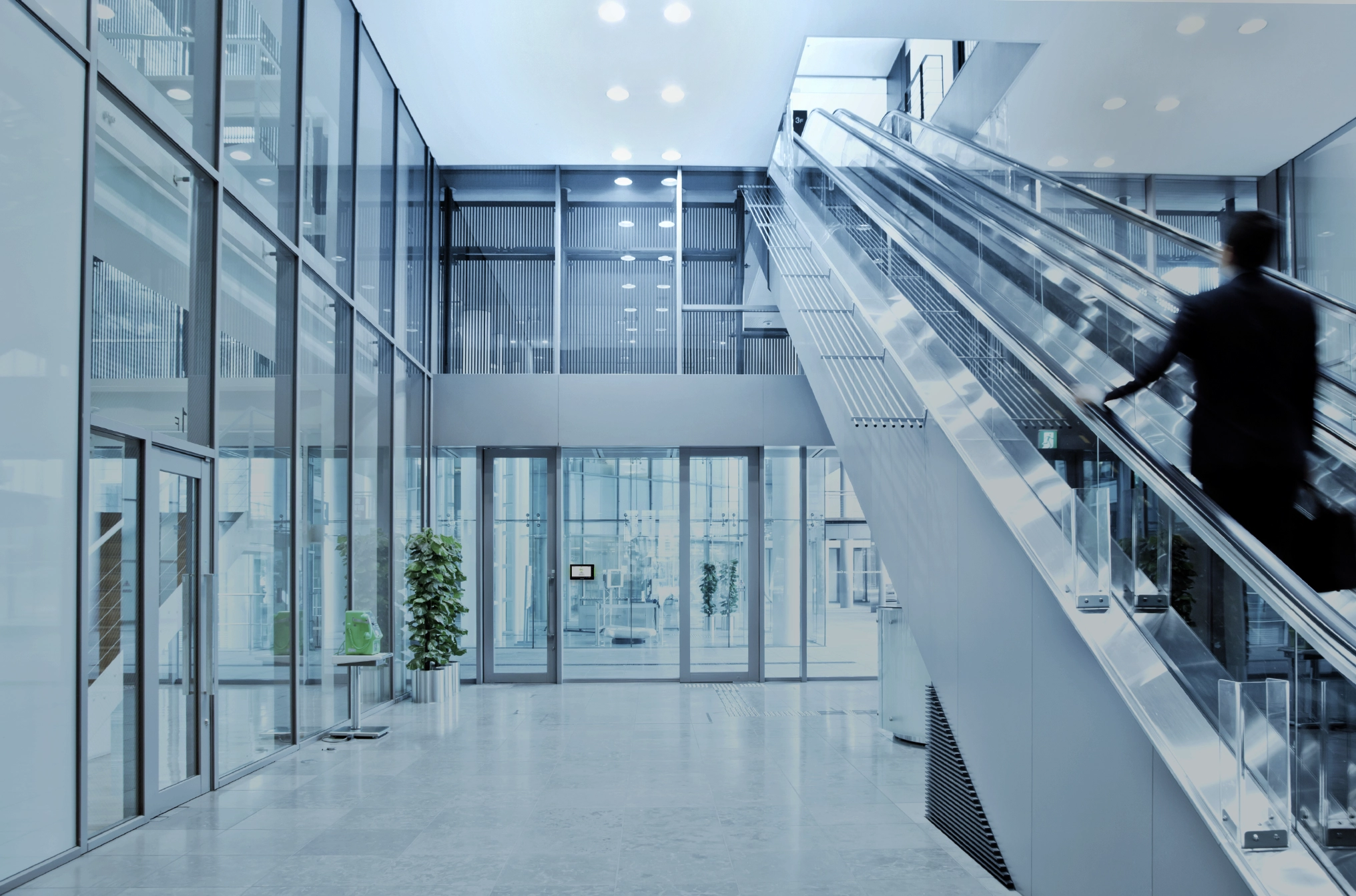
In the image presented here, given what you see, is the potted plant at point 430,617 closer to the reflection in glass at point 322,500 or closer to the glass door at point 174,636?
the reflection in glass at point 322,500

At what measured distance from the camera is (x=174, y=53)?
557 cm

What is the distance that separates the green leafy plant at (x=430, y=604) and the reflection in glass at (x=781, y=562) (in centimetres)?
379

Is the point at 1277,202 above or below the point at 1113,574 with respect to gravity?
above

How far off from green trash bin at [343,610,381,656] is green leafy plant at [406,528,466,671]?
2070 mm

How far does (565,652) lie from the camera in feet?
38.6

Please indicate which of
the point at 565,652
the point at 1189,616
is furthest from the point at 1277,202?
the point at 565,652

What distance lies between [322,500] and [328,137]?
3.06 m

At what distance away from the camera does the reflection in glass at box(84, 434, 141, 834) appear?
15.8 feet

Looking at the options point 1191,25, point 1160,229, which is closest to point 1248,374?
point 1160,229

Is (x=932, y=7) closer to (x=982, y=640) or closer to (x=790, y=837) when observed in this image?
(x=982, y=640)

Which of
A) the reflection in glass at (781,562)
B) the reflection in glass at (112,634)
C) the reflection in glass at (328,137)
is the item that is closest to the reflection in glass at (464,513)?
the reflection in glass at (781,562)

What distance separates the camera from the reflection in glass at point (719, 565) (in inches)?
464

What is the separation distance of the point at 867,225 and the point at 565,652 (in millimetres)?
6635

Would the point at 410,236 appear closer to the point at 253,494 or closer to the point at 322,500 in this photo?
the point at 322,500
